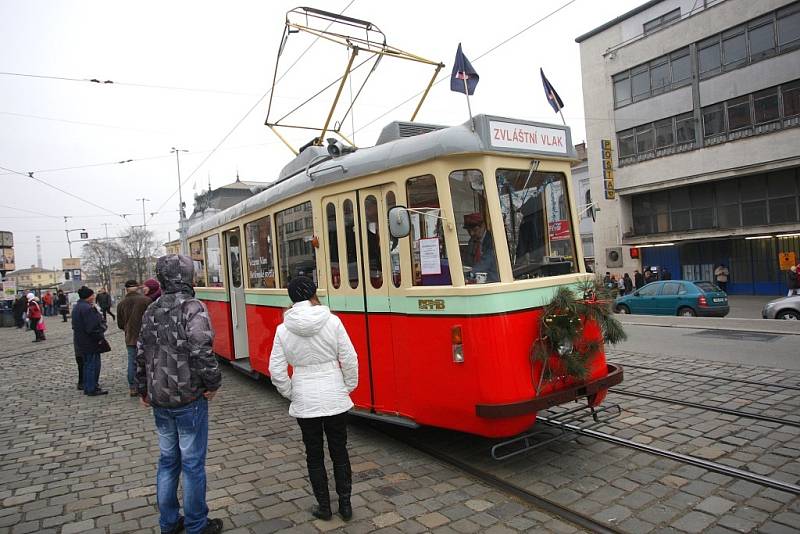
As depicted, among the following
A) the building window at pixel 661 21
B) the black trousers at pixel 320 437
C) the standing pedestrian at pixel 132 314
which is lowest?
the black trousers at pixel 320 437

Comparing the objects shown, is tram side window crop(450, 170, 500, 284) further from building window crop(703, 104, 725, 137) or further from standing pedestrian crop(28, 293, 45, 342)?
building window crop(703, 104, 725, 137)

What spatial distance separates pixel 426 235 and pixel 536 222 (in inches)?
42.8

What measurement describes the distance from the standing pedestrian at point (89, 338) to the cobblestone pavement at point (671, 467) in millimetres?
5805

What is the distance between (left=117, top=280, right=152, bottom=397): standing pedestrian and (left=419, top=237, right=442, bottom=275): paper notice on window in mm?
5181

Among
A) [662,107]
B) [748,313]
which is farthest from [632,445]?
[662,107]

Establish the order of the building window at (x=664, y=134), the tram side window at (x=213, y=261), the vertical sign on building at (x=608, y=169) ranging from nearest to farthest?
the tram side window at (x=213, y=261) < the building window at (x=664, y=134) < the vertical sign on building at (x=608, y=169)

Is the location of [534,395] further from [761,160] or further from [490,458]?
[761,160]

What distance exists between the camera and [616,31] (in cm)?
3038

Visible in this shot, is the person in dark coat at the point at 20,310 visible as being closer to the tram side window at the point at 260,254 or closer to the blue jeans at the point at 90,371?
the blue jeans at the point at 90,371

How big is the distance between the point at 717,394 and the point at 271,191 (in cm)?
623

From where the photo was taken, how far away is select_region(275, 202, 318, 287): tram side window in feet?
21.7

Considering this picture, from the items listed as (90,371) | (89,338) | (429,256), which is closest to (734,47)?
(429,256)

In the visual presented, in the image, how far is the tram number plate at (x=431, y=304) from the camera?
4957 millimetres

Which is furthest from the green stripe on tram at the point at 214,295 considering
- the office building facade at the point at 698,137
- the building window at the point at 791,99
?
the building window at the point at 791,99
